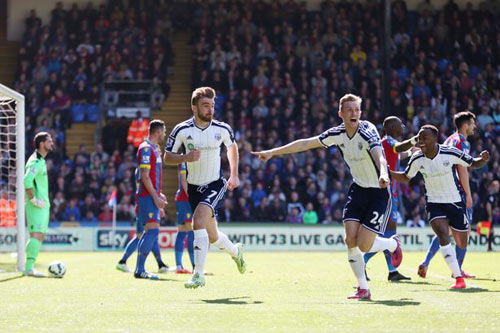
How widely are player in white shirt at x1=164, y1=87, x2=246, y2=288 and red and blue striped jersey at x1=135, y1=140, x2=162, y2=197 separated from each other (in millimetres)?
2102

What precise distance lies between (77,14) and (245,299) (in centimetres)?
2334

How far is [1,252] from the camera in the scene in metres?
21.9

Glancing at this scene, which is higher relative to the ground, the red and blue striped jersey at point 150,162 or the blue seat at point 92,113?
the blue seat at point 92,113

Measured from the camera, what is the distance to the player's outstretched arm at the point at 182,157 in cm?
997

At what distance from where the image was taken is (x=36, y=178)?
43.0 feet

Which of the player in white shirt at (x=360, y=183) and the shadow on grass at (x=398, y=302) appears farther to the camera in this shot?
the player in white shirt at (x=360, y=183)

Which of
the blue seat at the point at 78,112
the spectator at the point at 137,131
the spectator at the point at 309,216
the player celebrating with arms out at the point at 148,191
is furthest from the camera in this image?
the blue seat at the point at 78,112

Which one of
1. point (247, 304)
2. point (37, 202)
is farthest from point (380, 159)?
point (37, 202)

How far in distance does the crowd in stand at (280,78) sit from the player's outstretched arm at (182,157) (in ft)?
48.1

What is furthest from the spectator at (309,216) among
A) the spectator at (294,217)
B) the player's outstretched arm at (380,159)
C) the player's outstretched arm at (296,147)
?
the player's outstretched arm at (380,159)

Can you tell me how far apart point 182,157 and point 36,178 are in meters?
3.77

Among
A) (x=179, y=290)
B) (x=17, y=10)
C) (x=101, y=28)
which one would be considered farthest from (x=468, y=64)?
(x=179, y=290)

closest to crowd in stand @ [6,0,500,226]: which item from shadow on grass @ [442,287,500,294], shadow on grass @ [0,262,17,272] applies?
shadow on grass @ [0,262,17,272]

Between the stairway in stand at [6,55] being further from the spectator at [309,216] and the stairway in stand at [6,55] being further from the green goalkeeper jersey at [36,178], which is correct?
the green goalkeeper jersey at [36,178]
